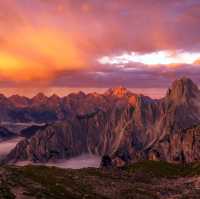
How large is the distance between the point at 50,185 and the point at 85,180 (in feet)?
77.7

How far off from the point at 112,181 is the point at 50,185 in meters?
34.5

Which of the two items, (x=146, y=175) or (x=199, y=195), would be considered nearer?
(x=199, y=195)

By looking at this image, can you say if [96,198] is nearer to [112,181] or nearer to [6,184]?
[6,184]

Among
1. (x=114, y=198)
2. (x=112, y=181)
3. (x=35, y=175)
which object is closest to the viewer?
(x=114, y=198)

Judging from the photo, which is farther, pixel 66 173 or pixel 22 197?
pixel 66 173

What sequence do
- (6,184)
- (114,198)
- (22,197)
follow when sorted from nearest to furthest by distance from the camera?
(22,197)
(6,184)
(114,198)

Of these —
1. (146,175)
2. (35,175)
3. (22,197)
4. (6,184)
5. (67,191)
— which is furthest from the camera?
(146,175)

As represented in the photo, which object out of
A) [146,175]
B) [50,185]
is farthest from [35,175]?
[146,175]

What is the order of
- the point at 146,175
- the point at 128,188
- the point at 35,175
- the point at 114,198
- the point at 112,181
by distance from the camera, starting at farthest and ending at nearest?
1. the point at 146,175
2. the point at 112,181
3. the point at 128,188
4. the point at 35,175
5. the point at 114,198

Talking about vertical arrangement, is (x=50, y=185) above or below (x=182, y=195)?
above

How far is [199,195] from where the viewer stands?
10975cm

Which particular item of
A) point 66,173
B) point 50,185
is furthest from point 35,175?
point 66,173

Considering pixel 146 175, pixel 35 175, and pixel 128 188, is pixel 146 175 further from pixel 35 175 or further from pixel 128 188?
pixel 35 175

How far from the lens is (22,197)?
7131 cm
